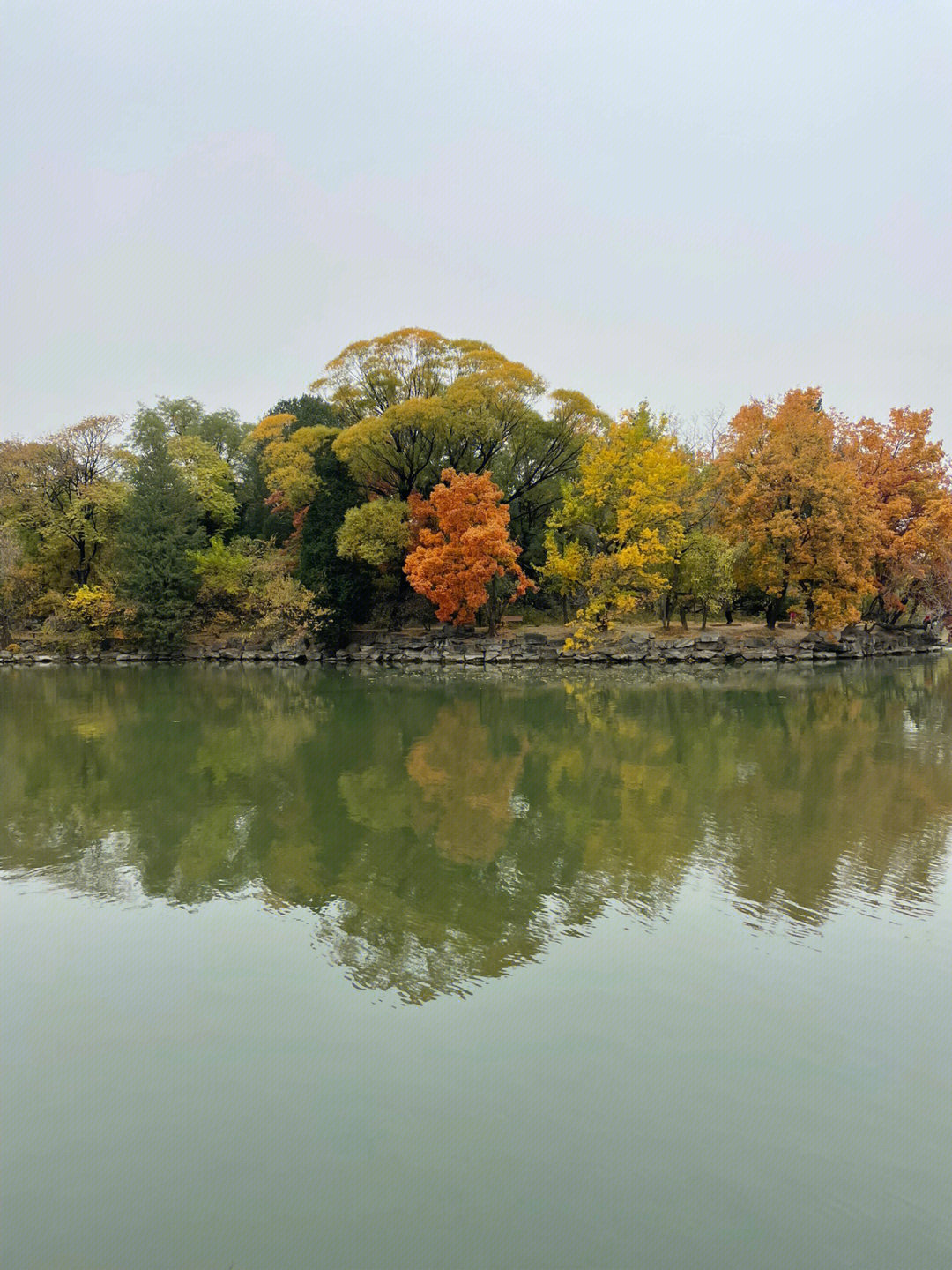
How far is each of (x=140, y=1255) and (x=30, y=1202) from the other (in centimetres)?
64

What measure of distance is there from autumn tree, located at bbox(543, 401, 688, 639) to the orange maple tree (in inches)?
91.5

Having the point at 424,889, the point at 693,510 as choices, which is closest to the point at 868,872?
the point at 424,889

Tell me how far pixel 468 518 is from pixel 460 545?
3.00ft

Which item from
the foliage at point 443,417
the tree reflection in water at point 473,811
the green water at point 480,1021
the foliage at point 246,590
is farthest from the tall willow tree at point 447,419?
the green water at point 480,1021

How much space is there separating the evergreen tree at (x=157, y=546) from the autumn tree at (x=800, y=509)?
18.0 meters

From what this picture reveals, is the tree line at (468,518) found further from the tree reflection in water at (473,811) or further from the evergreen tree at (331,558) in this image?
the tree reflection in water at (473,811)

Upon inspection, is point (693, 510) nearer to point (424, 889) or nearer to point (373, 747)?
point (373, 747)

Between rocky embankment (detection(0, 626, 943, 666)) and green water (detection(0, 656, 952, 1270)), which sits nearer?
green water (detection(0, 656, 952, 1270))

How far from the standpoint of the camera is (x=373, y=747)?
13.6 m

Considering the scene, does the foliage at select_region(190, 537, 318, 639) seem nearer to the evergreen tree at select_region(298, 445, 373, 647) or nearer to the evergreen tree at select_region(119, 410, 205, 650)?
the evergreen tree at select_region(298, 445, 373, 647)

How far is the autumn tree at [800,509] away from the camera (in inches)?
1026

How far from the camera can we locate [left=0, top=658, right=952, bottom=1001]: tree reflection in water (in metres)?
6.79

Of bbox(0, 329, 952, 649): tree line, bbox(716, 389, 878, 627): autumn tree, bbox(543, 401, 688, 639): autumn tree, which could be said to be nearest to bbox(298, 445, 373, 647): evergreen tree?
bbox(0, 329, 952, 649): tree line

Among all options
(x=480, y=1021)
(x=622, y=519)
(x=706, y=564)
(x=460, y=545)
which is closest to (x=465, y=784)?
(x=480, y=1021)
